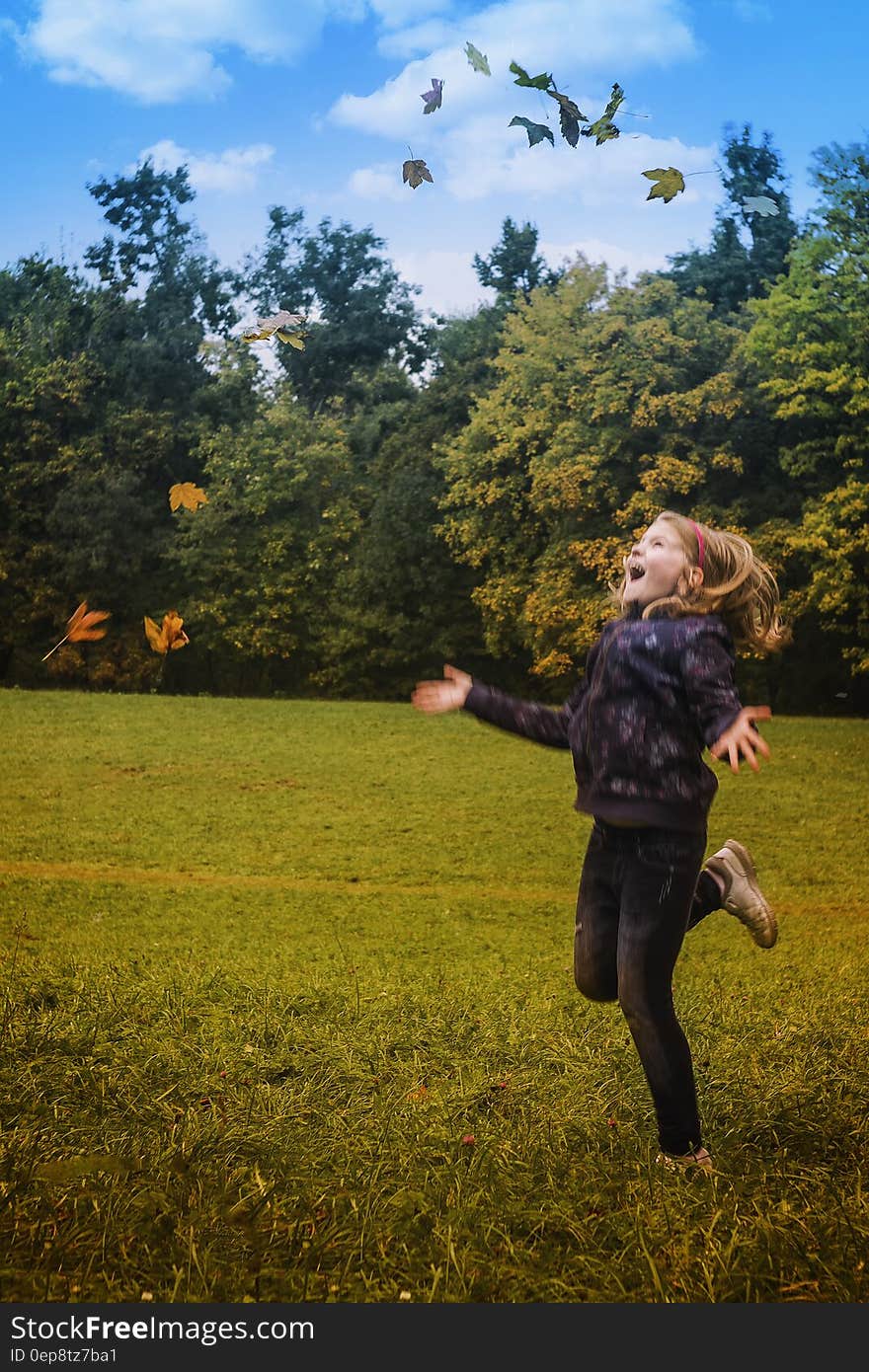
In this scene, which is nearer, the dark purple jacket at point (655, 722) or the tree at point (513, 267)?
the dark purple jacket at point (655, 722)

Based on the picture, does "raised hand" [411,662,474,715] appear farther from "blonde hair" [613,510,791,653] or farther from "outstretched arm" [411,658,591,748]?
"blonde hair" [613,510,791,653]

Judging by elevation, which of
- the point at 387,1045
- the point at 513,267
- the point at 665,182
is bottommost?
the point at 387,1045

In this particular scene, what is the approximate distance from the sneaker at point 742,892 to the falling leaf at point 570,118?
1206mm

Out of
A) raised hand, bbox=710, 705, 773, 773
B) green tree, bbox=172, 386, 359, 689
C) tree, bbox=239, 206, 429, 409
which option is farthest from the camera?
green tree, bbox=172, 386, 359, 689

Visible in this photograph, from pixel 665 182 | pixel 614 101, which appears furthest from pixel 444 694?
pixel 614 101

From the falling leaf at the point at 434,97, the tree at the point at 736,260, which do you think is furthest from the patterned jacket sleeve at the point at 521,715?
the tree at the point at 736,260

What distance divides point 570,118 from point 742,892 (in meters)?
1.33

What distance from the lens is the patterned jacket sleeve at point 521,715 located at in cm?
182

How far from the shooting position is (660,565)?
1.79 meters

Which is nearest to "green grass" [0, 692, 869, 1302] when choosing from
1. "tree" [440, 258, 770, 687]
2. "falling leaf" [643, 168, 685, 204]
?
"tree" [440, 258, 770, 687]

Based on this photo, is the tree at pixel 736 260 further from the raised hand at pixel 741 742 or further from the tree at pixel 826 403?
the raised hand at pixel 741 742

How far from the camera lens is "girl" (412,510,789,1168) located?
5.48ft

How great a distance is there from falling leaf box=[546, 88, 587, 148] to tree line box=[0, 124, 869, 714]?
3.73 metres

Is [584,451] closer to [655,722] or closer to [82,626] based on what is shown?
[82,626]
